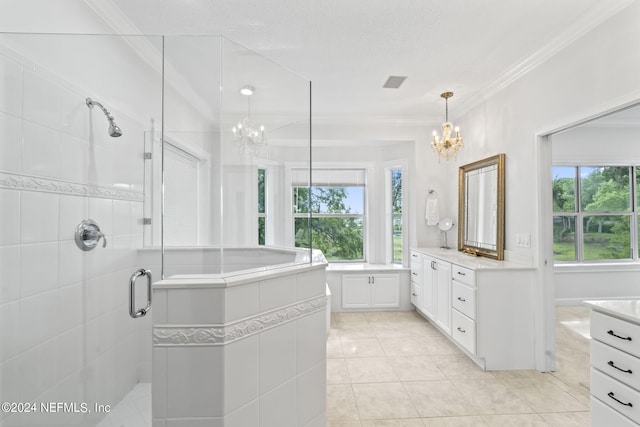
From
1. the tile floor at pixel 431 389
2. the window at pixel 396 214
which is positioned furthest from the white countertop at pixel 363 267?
the tile floor at pixel 431 389

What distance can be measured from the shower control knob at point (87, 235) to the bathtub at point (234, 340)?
0.48 m

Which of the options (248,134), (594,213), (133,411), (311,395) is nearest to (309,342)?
(311,395)

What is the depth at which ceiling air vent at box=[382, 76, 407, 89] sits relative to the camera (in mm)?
3150

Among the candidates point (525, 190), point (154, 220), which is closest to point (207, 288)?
point (154, 220)

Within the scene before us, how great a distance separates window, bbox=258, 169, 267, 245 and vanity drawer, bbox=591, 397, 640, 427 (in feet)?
6.15

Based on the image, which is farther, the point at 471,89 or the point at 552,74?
the point at 471,89

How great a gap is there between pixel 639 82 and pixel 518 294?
1.70 meters

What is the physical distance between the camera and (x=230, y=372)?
4.33ft

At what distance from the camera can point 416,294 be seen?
4156 mm

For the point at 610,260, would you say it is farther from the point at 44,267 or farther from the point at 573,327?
the point at 44,267

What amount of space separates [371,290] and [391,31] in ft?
10.2

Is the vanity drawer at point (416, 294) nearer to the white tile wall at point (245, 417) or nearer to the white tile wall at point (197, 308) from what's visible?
the white tile wall at point (245, 417)

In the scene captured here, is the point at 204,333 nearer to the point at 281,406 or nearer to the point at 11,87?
the point at 281,406

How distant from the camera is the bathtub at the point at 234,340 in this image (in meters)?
1.29
